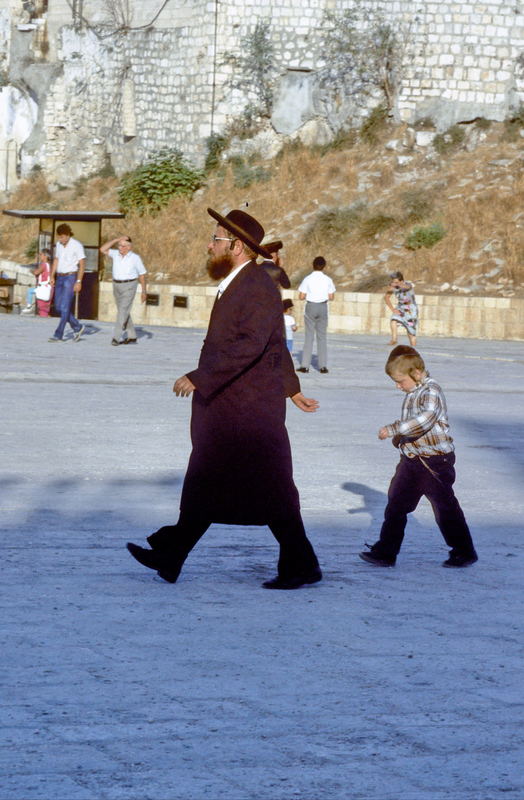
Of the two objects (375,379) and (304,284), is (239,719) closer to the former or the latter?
(375,379)

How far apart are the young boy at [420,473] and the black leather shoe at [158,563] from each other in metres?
1.05

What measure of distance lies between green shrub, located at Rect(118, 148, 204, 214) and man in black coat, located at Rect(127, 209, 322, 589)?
3675 cm

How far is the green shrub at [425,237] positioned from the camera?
117 ft

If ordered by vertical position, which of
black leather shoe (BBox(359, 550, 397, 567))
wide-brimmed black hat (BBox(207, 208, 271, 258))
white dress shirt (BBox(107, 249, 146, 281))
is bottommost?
black leather shoe (BBox(359, 550, 397, 567))

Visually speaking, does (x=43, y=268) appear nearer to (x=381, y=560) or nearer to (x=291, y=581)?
(x=381, y=560)

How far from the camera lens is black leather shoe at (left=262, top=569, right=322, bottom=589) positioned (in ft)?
21.7

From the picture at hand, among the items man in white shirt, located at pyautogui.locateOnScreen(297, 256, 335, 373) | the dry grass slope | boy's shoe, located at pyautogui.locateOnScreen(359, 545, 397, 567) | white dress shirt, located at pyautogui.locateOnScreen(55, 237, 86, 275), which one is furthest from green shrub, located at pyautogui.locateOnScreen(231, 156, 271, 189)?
boy's shoe, located at pyautogui.locateOnScreen(359, 545, 397, 567)

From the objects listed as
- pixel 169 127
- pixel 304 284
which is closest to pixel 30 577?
pixel 304 284

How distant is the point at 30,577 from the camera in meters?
6.58

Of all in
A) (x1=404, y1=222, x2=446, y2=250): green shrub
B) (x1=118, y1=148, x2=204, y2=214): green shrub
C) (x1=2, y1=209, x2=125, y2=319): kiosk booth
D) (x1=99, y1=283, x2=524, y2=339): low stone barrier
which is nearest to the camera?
(x1=2, y1=209, x2=125, y2=319): kiosk booth

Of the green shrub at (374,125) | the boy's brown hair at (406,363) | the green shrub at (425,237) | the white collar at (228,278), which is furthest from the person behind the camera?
the green shrub at (374,125)

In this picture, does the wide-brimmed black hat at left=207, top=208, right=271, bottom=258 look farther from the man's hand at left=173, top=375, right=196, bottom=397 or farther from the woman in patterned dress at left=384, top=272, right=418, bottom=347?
the woman in patterned dress at left=384, top=272, right=418, bottom=347

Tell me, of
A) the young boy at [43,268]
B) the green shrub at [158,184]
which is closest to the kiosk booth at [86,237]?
the young boy at [43,268]

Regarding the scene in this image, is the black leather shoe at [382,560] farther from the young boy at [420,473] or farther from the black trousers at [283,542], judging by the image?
the black trousers at [283,542]
